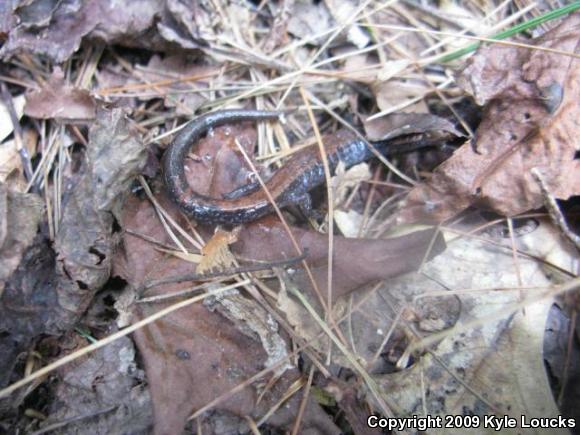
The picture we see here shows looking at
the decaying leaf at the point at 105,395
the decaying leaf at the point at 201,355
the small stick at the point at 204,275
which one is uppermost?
the small stick at the point at 204,275

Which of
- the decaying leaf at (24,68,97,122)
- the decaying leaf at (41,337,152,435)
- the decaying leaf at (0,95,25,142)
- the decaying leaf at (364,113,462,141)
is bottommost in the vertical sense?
the decaying leaf at (41,337,152,435)

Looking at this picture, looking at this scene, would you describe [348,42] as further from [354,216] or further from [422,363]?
[422,363]

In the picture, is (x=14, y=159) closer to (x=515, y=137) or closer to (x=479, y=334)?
(x=479, y=334)

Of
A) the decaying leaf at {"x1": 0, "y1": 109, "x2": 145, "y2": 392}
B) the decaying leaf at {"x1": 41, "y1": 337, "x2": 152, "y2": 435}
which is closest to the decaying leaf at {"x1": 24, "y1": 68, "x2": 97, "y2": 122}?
the decaying leaf at {"x1": 0, "y1": 109, "x2": 145, "y2": 392}

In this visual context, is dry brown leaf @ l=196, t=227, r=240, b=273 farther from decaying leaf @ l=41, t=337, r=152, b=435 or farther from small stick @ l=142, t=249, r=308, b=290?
decaying leaf @ l=41, t=337, r=152, b=435

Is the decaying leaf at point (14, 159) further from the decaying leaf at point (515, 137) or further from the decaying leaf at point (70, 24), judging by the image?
the decaying leaf at point (515, 137)

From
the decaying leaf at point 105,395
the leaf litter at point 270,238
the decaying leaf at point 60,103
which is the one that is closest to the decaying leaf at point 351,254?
the leaf litter at point 270,238
